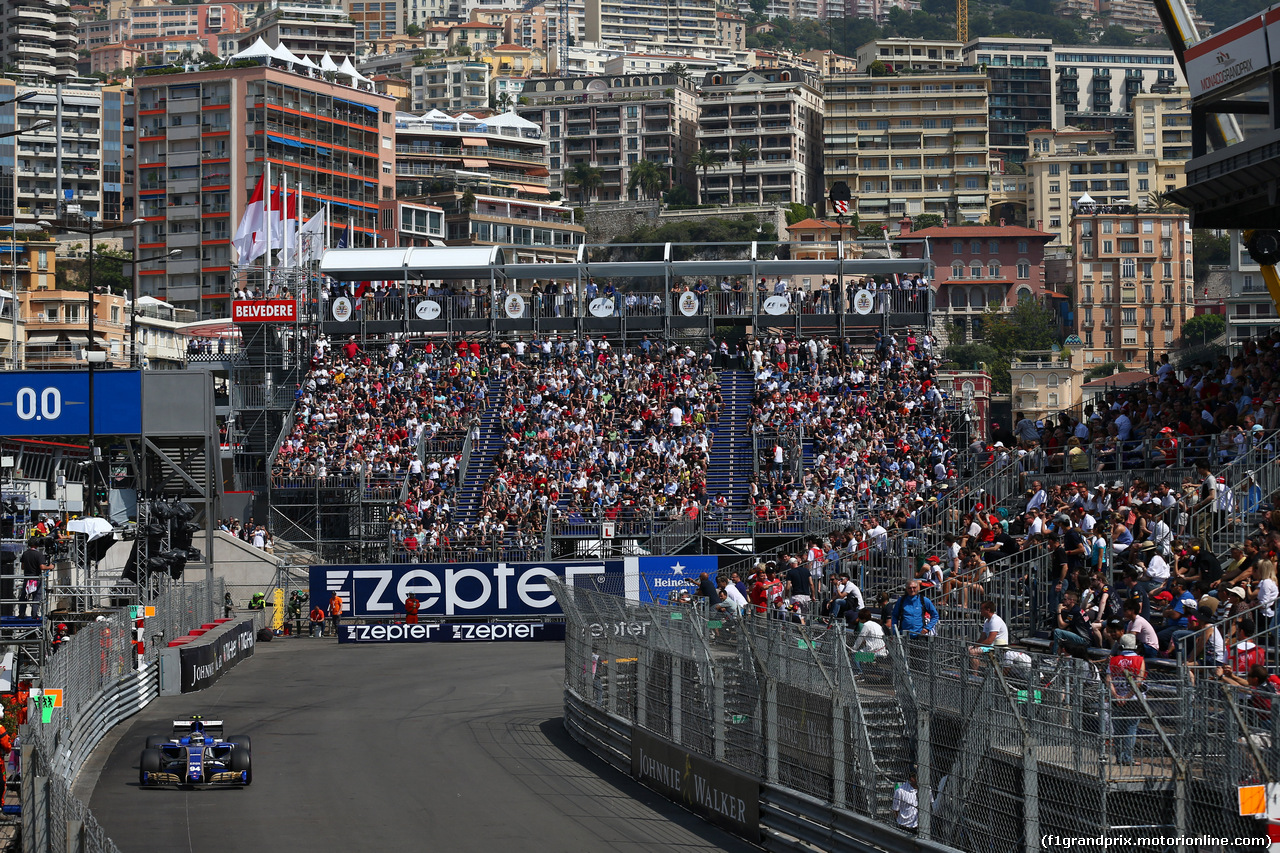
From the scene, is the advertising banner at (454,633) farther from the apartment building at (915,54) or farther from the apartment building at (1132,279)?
the apartment building at (915,54)

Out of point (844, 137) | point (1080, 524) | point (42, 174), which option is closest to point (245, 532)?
point (1080, 524)

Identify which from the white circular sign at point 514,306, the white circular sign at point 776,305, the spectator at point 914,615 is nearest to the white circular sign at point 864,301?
the white circular sign at point 776,305

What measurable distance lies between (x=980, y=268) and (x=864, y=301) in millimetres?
86632

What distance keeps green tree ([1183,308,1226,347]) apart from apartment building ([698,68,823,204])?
4661cm

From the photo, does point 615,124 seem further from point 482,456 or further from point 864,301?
point 482,456

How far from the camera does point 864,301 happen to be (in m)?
54.1

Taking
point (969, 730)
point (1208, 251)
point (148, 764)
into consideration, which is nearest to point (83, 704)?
point (148, 764)

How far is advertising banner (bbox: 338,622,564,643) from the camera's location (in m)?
39.2

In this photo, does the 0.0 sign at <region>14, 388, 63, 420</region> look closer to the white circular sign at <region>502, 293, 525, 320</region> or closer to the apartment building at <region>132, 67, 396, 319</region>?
the white circular sign at <region>502, 293, 525, 320</region>

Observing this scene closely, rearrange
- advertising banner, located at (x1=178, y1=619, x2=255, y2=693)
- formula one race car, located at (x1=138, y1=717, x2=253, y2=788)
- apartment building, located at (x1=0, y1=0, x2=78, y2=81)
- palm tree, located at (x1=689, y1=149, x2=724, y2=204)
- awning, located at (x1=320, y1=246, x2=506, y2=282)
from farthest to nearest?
apartment building, located at (x1=0, y1=0, x2=78, y2=81)
palm tree, located at (x1=689, y1=149, x2=724, y2=204)
awning, located at (x1=320, y1=246, x2=506, y2=282)
advertising banner, located at (x1=178, y1=619, x2=255, y2=693)
formula one race car, located at (x1=138, y1=717, x2=253, y2=788)

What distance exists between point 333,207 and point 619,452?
82.0m

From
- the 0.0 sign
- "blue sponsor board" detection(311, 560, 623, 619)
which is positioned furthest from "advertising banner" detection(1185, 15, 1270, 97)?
the 0.0 sign

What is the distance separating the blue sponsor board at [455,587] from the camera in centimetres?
3959

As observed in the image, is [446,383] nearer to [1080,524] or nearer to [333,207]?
[1080,524]
